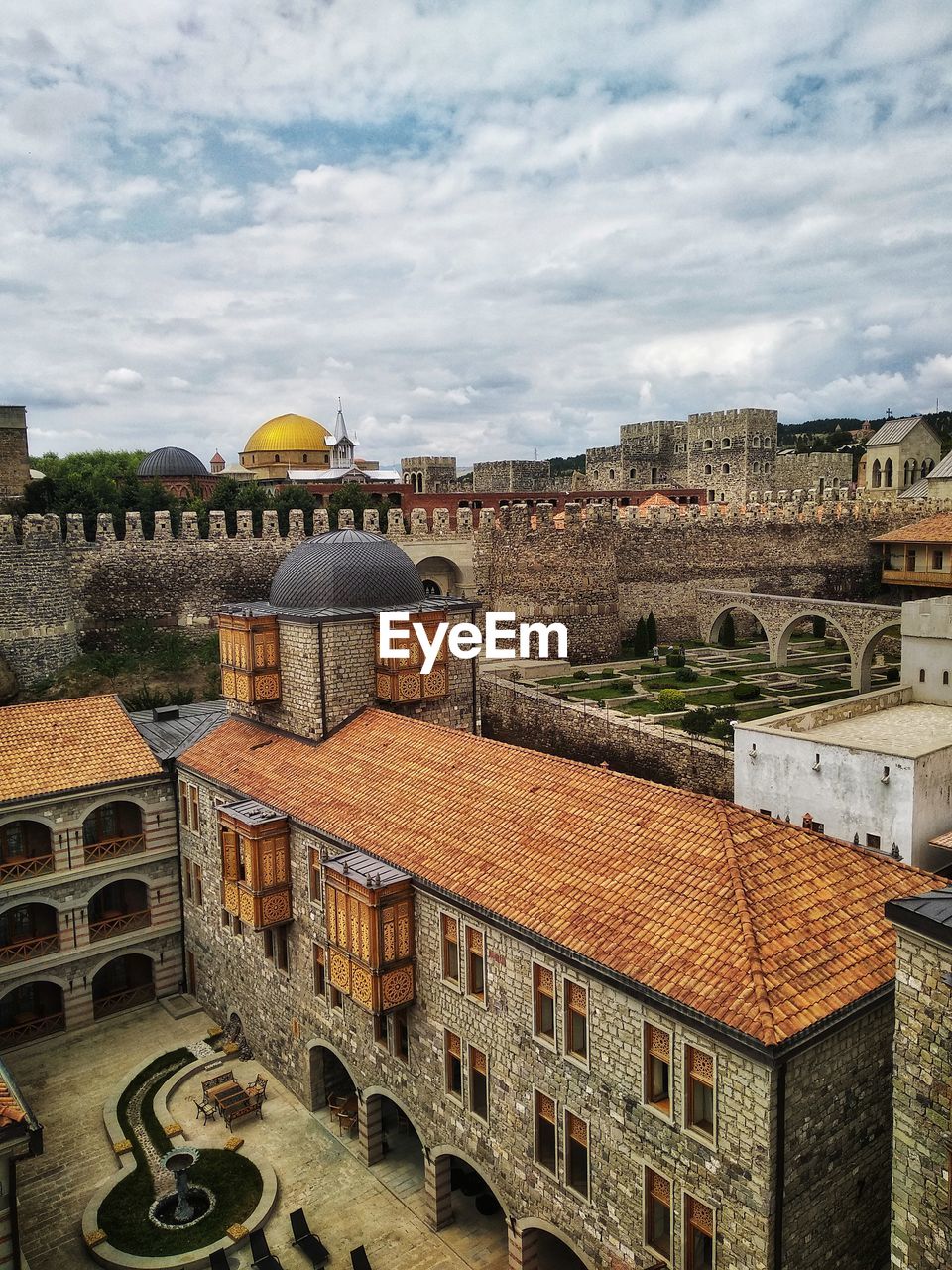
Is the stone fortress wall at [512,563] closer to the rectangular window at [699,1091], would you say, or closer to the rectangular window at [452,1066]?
the rectangular window at [452,1066]

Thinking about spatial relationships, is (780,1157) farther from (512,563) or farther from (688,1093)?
(512,563)

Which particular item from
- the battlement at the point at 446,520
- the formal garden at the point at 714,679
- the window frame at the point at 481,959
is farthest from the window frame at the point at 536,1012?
the battlement at the point at 446,520

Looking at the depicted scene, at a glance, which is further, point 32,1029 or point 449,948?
point 32,1029

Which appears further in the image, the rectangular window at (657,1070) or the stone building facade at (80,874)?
the stone building facade at (80,874)

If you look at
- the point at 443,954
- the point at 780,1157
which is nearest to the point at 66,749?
the point at 443,954

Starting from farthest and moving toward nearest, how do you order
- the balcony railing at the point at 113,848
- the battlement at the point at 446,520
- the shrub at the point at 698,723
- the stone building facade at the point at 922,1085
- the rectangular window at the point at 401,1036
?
the battlement at the point at 446,520 → the shrub at the point at 698,723 → the balcony railing at the point at 113,848 → the rectangular window at the point at 401,1036 → the stone building facade at the point at 922,1085

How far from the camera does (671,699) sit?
25.6 m

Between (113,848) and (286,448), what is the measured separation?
46150 mm

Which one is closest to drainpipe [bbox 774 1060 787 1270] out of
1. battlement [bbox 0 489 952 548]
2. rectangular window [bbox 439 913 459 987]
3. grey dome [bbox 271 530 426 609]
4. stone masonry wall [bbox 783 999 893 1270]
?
stone masonry wall [bbox 783 999 893 1270]

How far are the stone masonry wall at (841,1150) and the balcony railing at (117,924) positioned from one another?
13.8 metres

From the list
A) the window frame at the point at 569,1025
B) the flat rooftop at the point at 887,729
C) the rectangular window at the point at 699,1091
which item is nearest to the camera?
the rectangular window at the point at 699,1091

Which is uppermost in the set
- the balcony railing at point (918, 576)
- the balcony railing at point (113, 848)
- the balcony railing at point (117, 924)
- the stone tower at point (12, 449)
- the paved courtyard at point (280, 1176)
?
the stone tower at point (12, 449)

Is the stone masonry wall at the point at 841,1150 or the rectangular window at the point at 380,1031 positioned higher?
the stone masonry wall at the point at 841,1150

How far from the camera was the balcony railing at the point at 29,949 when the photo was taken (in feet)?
54.1
